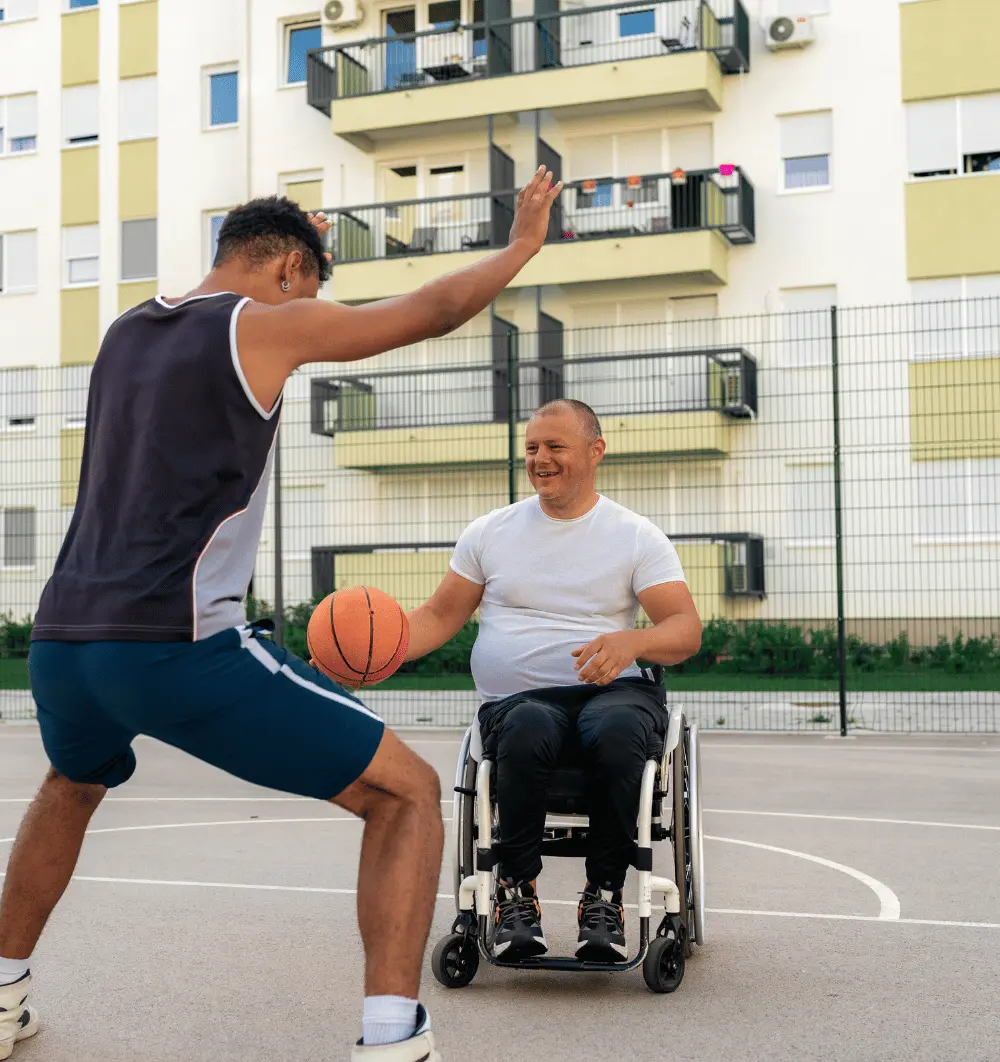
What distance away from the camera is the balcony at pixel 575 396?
17.5 metres

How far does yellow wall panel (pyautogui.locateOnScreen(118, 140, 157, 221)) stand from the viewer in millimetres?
30312

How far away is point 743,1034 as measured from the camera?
413 cm

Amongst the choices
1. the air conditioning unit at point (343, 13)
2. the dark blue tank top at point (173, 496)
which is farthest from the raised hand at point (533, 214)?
the air conditioning unit at point (343, 13)

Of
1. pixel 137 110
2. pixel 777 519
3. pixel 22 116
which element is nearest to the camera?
pixel 777 519

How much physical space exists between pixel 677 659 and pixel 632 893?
1615 mm

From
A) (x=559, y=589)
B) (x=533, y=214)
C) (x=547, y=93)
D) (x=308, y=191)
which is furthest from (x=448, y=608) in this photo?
(x=308, y=191)

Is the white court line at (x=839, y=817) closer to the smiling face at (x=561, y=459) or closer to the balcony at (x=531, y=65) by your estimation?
the smiling face at (x=561, y=459)

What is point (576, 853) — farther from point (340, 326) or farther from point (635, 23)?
point (635, 23)

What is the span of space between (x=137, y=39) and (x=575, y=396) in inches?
569

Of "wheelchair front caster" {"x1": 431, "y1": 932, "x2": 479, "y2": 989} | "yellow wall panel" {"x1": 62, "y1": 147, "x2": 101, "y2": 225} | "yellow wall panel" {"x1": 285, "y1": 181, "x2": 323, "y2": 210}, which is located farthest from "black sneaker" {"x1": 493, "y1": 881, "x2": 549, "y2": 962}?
"yellow wall panel" {"x1": 62, "y1": 147, "x2": 101, "y2": 225}

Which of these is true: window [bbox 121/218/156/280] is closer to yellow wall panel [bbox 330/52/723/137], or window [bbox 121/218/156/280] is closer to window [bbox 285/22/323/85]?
window [bbox 285/22/323/85]

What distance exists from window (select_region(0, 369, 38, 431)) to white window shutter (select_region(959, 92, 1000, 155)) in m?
15.2

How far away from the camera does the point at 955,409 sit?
1326 cm

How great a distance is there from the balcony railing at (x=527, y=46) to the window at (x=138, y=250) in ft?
14.0
